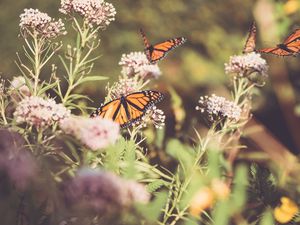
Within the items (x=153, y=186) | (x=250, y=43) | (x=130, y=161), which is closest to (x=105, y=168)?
(x=130, y=161)

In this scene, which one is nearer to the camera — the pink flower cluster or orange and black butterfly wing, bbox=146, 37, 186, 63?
the pink flower cluster

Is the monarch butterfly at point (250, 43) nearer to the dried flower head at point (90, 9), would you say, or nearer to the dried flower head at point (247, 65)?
the dried flower head at point (247, 65)

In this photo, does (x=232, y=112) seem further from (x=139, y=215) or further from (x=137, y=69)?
(x=139, y=215)

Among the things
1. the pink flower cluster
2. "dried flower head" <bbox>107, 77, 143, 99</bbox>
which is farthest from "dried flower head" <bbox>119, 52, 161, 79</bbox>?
the pink flower cluster

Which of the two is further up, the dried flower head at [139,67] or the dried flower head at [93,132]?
the dried flower head at [139,67]

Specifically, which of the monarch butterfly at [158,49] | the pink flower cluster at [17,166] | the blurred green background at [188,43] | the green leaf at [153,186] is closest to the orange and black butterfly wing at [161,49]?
the monarch butterfly at [158,49]

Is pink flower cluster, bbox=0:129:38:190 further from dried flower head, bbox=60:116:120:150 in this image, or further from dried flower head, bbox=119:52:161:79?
dried flower head, bbox=119:52:161:79

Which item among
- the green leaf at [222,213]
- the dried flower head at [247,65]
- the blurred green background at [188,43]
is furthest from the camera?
the blurred green background at [188,43]
